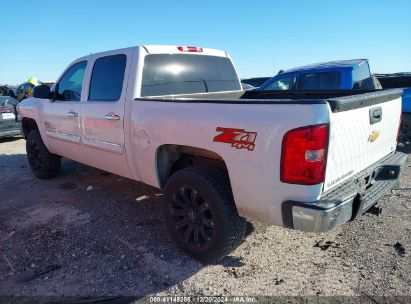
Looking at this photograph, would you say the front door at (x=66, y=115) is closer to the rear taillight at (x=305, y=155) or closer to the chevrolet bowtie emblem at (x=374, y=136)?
the rear taillight at (x=305, y=155)

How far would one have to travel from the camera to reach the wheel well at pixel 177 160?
3.32 m

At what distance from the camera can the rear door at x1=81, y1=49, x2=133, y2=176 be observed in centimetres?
389

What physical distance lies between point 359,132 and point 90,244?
2771 millimetres

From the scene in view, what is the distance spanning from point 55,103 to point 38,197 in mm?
1391

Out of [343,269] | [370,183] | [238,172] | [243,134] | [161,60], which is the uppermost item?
[161,60]

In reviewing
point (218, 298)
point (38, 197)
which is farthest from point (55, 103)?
point (218, 298)

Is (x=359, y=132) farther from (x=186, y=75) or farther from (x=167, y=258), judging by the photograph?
(x=186, y=75)

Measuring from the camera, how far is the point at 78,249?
359 centimetres

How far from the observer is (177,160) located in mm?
3621

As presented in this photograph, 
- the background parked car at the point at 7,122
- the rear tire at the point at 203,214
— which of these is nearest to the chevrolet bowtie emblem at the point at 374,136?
the rear tire at the point at 203,214

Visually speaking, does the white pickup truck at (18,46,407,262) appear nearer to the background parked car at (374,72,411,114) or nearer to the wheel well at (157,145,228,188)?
the wheel well at (157,145,228,188)

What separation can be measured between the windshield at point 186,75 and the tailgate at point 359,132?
2.06 metres

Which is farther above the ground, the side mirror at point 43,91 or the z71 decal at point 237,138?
the side mirror at point 43,91

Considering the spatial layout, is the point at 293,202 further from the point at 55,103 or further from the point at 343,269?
the point at 55,103
